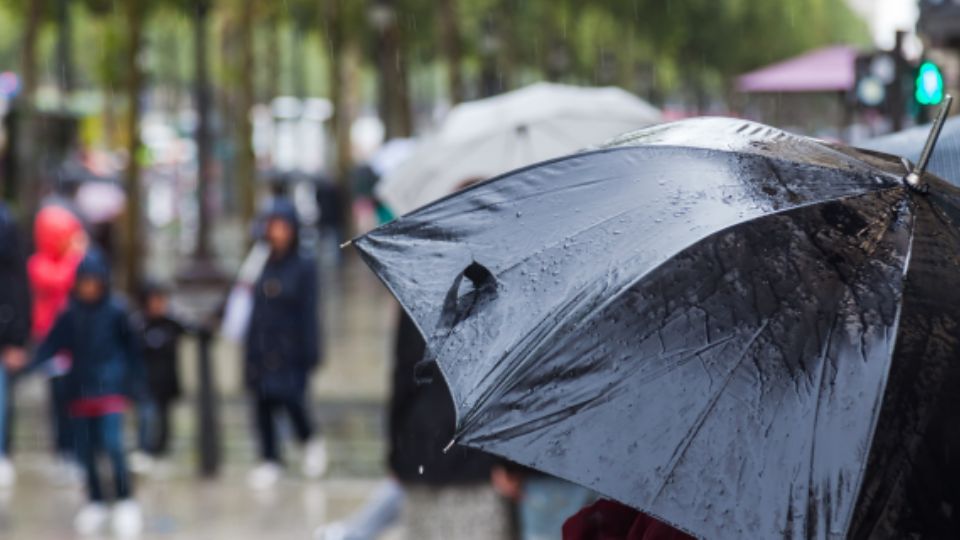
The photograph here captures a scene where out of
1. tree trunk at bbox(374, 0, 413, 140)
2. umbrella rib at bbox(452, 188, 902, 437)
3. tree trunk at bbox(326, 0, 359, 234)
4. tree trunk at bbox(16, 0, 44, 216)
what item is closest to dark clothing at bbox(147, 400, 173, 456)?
umbrella rib at bbox(452, 188, 902, 437)

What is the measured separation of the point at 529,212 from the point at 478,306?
24 centimetres

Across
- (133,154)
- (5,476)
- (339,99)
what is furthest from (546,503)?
(339,99)

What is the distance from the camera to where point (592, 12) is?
44.2m

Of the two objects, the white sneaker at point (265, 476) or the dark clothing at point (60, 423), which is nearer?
the dark clothing at point (60, 423)

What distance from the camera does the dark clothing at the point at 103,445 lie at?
1000cm

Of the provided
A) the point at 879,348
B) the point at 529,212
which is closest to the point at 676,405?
the point at 879,348

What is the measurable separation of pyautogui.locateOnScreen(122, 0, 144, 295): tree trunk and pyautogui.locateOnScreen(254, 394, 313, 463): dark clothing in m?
9.28

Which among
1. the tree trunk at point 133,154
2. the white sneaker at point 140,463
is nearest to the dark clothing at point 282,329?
the white sneaker at point 140,463

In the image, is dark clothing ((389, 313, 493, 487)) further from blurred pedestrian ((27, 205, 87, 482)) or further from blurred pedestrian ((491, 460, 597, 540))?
blurred pedestrian ((27, 205, 87, 482))

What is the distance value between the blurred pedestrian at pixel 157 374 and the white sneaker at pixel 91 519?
1.61m

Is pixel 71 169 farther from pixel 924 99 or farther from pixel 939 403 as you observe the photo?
pixel 939 403

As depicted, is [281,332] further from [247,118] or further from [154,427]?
[247,118]

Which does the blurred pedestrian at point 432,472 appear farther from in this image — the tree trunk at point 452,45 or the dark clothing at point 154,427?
the tree trunk at point 452,45

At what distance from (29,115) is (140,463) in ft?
33.4
